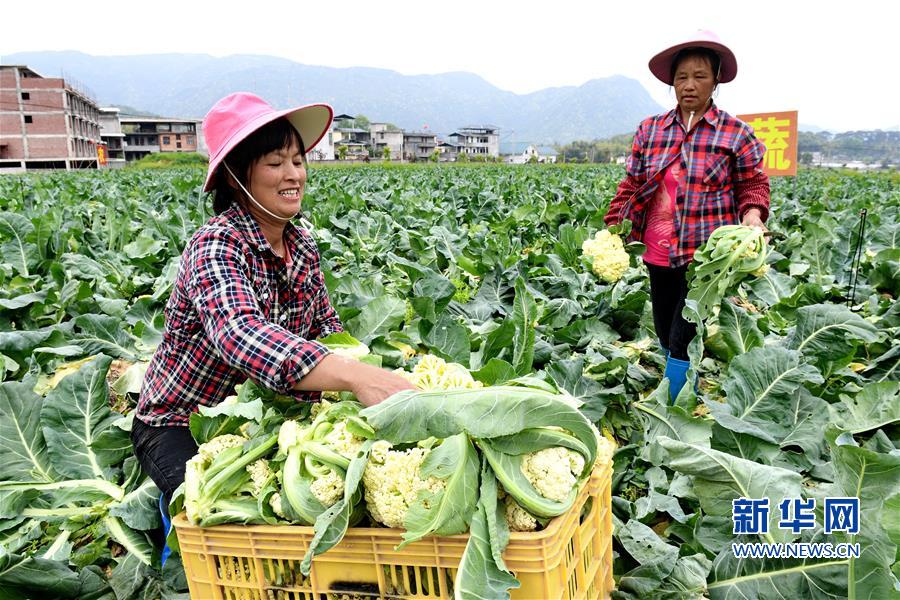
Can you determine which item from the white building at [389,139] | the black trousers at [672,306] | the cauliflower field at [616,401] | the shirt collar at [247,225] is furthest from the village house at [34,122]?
the shirt collar at [247,225]

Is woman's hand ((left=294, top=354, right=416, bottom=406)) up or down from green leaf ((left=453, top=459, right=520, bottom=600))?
up

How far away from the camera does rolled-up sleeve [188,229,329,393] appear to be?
1896 millimetres

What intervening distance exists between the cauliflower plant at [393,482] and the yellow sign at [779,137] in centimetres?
1120

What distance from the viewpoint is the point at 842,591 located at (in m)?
1.97

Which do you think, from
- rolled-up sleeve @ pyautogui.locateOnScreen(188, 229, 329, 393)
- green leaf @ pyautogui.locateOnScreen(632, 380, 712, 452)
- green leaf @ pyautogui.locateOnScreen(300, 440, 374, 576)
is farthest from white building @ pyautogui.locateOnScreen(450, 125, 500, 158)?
green leaf @ pyautogui.locateOnScreen(300, 440, 374, 576)

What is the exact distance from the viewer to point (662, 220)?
3592mm

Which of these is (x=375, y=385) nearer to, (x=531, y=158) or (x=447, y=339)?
(x=447, y=339)

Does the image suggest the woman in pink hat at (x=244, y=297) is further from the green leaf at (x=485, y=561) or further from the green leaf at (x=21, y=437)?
the green leaf at (x=21, y=437)

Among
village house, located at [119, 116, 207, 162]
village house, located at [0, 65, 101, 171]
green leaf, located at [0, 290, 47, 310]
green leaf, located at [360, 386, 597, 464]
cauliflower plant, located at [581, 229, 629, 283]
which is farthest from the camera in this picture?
village house, located at [119, 116, 207, 162]

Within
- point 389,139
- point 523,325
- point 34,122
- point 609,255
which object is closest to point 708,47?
point 609,255

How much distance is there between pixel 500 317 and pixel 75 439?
2918 mm

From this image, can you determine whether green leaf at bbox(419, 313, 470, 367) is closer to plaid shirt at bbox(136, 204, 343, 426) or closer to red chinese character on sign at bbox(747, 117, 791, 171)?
plaid shirt at bbox(136, 204, 343, 426)

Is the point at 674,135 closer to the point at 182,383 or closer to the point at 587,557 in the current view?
the point at 587,557

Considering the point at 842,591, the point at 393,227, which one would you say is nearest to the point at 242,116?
the point at 842,591
